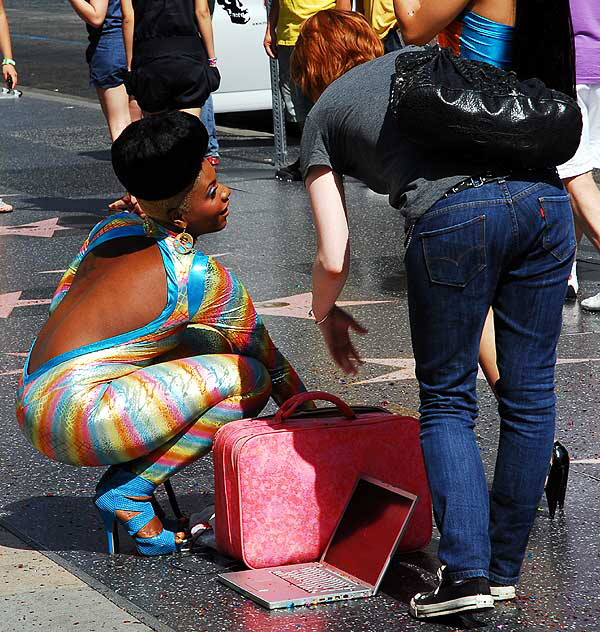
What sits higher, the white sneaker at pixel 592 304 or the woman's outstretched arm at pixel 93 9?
the woman's outstretched arm at pixel 93 9

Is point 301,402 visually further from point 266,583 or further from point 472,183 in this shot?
point 472,183

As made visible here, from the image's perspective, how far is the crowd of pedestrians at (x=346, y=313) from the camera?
120 inches

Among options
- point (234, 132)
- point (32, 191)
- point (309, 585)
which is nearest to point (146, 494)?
point (309, 585)

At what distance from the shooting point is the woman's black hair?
3.13m

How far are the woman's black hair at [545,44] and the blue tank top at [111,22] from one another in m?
5.81

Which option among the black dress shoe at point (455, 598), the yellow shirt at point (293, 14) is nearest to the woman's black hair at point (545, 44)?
the black dress shoe at point (455, 598)

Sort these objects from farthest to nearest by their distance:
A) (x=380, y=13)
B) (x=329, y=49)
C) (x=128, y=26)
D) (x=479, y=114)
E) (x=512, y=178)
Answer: (x=380, y=13) < (x=128, y=26) < (x=329, y=49) < (x=512, y=178) < (x=479, y=114)

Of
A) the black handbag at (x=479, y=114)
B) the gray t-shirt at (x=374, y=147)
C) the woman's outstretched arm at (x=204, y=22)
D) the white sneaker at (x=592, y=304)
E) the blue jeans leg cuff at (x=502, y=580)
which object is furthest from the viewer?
the woman's outstretched arm at (x=204, y=22)

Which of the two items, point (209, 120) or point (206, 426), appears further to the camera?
point (209, 120)

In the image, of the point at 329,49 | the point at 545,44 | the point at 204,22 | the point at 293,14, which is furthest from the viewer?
the point at 293,14

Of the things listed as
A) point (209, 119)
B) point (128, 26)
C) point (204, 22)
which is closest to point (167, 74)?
point (128, 26)

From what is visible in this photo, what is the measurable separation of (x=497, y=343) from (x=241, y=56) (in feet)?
29.9

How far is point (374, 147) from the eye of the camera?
3104 millimetres

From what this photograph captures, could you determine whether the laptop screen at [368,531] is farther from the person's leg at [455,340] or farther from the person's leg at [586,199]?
the person's leg at [586,199]
